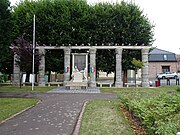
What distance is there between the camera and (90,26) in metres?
28.5

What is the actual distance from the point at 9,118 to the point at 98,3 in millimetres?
24413

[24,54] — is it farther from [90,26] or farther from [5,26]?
[90,26]

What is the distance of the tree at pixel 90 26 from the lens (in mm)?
28094

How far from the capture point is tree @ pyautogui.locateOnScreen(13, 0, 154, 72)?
28.1 m

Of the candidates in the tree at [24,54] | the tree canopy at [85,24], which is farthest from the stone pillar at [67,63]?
the tree at [24,54]

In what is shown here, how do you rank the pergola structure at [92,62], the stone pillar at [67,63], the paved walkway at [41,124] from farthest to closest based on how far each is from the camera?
the stone pillar at [67,63] < the pergola structure at [92,62] < the paved walkway at [41,124]

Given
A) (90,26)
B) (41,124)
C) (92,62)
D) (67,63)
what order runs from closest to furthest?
(41,124), (92,62), (67,63), (90,26)

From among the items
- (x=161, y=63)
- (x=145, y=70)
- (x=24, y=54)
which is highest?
(x=161, y=63)

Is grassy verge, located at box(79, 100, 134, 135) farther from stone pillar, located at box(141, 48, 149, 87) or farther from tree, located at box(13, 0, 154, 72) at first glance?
tree, located at box(13, 0, 154, 72)

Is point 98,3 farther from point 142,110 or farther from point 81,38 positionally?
point 142,110

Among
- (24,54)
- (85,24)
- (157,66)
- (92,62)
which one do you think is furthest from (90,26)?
(157,66)

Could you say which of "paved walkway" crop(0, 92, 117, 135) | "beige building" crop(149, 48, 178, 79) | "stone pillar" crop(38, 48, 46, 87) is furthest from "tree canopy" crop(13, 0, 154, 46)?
"beige building" crop(149, 48, 178, 79)

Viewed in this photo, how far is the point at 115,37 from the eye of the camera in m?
28.7

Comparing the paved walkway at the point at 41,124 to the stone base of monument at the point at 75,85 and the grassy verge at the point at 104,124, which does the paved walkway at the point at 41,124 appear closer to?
the grassy verge at the point at 104,124
